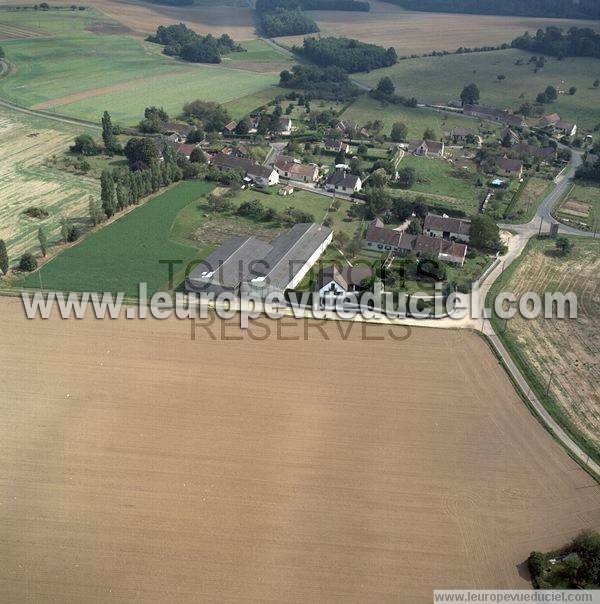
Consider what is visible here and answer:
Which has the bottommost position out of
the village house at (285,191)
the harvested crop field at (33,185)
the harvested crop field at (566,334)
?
the harvested crop field at (566,334)

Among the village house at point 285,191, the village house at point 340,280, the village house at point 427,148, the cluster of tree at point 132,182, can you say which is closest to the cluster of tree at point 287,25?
the village house at point 427,148

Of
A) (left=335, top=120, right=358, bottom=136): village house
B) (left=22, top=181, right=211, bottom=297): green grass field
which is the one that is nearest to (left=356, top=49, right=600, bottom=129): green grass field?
(left=335, top=120, right=358, bottom=136): village house

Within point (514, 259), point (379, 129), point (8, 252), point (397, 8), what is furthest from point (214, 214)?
point (397, 8)

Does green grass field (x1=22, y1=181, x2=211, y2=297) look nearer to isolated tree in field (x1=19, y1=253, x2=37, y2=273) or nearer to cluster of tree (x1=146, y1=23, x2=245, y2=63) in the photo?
isolated tree in field (x1=19, y1=253, x2=37, y2=273)

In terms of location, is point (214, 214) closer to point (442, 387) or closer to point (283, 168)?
point (283, 168)

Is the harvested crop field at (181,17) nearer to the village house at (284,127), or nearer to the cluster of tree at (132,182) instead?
the village house at (284,127)

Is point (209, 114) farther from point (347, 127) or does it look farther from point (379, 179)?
point (379, 179)

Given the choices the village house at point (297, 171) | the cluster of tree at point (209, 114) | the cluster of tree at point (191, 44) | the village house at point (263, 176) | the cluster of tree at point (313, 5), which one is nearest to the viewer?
the village house at point (263, 176)
